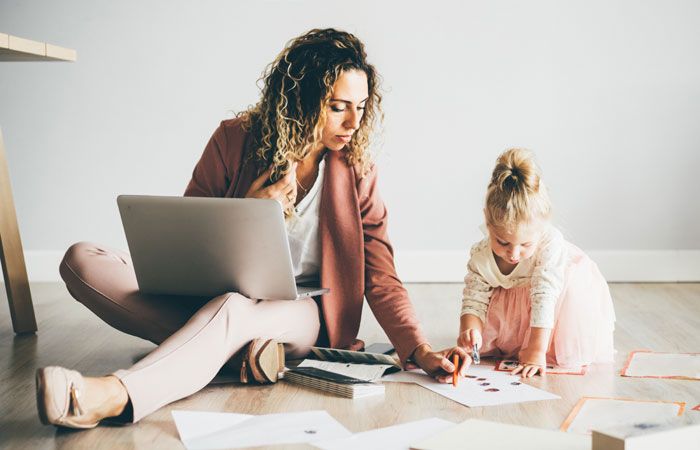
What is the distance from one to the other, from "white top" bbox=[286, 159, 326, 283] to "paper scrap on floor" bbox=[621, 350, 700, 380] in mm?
838

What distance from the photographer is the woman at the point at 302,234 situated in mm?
2033

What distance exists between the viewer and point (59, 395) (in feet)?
5.06

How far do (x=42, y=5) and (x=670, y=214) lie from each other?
2757 millimetres

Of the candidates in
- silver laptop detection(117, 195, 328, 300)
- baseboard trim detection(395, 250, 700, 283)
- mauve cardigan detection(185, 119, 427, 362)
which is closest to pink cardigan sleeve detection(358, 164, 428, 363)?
mauve cardigan detection(185, 119, 427, 362)

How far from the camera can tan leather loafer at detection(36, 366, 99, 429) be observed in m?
1.52

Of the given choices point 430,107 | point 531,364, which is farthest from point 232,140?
A: point 430,107

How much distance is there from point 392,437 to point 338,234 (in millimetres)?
728

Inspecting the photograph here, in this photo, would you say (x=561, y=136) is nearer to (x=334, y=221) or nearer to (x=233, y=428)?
(x=334, y=221)

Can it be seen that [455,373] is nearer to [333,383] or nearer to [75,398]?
Answer: [333,383]

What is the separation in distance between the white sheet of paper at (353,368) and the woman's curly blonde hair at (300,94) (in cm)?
47

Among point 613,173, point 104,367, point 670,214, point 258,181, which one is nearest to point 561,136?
point 613,173

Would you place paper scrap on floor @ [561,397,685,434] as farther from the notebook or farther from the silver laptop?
the silver laptop

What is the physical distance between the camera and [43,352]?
2.40 meters

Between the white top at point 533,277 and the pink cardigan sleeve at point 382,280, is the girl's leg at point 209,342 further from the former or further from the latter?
the white top at point 533,277
